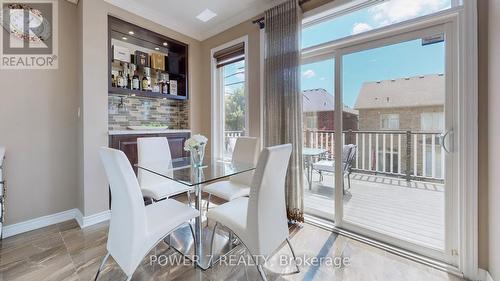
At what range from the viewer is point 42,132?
238cm

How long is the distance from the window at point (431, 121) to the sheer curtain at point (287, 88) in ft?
3.65

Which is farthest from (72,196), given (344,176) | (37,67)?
(344,176)

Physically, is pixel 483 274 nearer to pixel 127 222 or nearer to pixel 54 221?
pixel 127 222

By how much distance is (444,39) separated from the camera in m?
1.71

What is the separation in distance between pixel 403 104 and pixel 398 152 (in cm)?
47

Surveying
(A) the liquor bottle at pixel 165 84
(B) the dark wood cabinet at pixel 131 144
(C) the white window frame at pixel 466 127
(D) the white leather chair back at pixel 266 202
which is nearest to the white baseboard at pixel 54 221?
(B) the dark wood cabinet at pixel 131 144

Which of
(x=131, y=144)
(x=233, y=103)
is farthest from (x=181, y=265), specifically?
(x=233, y=103)

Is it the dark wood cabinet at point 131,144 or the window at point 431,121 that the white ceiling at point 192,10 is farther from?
the window at point 431,121

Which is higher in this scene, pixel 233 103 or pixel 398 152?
pixel 233 103

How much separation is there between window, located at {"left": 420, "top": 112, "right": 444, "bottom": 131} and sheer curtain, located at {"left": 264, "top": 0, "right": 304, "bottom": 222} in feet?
3.65

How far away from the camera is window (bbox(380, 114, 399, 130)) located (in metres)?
2.00

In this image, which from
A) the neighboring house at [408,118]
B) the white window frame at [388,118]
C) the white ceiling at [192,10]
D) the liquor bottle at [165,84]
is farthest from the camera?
the liquor bottle at [165,84]

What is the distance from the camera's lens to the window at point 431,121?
1.77 m

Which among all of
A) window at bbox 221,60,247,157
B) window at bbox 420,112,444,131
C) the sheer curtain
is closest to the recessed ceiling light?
window at bbox 221,60,247,157
